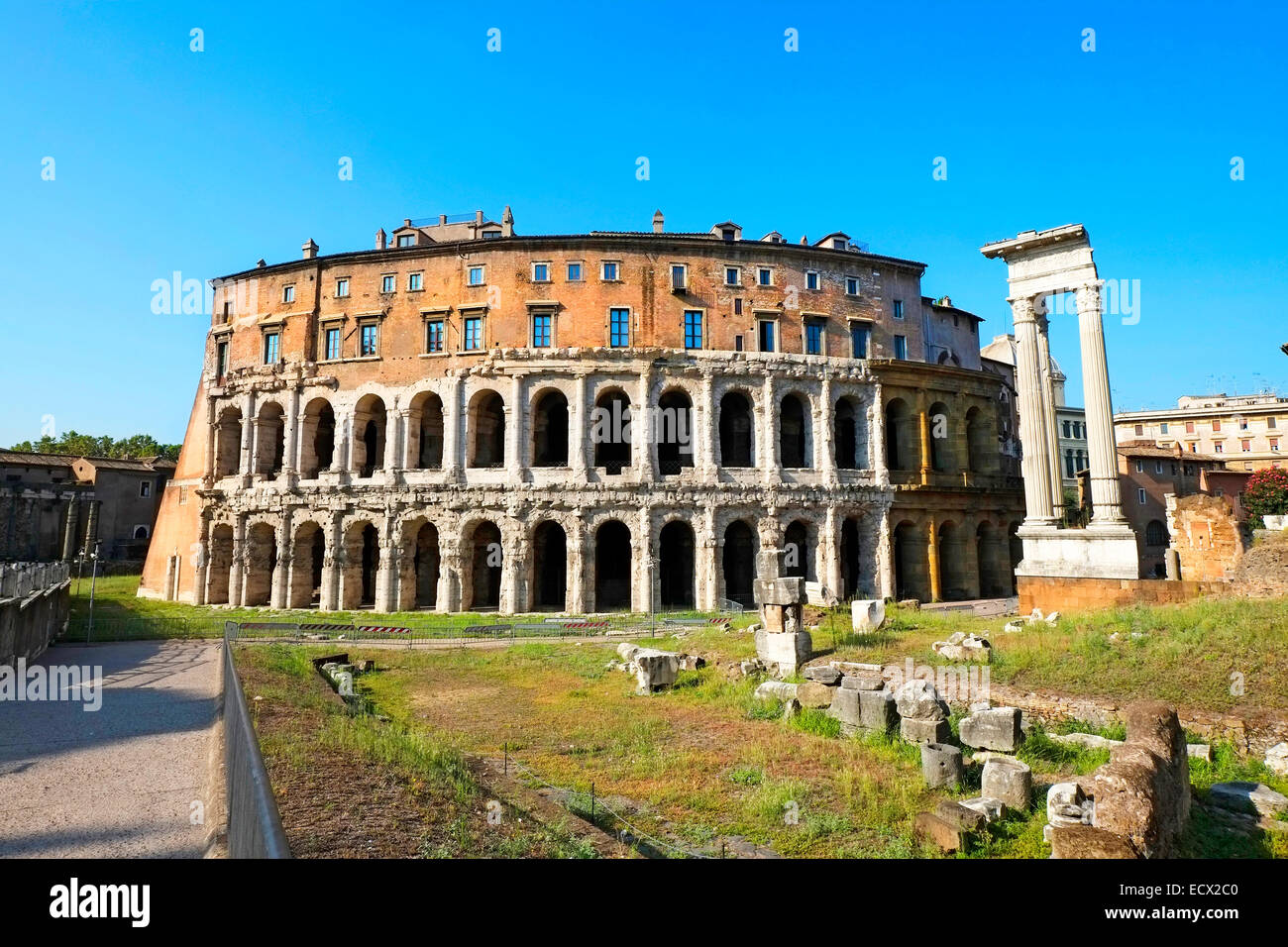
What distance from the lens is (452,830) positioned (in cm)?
599

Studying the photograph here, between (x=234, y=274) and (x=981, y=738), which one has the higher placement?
(x=234, y=274)

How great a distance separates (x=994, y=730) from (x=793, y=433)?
23.6 meters

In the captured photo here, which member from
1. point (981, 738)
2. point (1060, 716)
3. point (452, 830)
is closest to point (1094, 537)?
point (1060, 716)

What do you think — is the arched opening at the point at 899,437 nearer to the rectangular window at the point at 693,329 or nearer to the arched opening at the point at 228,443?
the rectangular window at the point at 693,329

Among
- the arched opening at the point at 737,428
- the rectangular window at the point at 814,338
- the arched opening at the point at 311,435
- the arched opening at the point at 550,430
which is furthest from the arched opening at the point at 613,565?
the arched opening at the point at 311,435

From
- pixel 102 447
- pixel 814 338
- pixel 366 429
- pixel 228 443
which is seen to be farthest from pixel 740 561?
pixel 102 447

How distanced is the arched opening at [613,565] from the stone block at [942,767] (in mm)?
23469

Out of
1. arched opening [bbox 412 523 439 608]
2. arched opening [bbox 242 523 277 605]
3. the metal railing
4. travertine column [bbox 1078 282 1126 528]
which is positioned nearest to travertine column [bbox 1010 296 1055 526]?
travertine column [bbox 1078 282 1126 528]

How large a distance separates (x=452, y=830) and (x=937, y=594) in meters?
29.7

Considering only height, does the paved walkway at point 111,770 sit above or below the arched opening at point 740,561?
below

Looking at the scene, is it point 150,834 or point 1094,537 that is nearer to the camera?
point 150,834

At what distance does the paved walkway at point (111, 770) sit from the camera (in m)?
6.83
